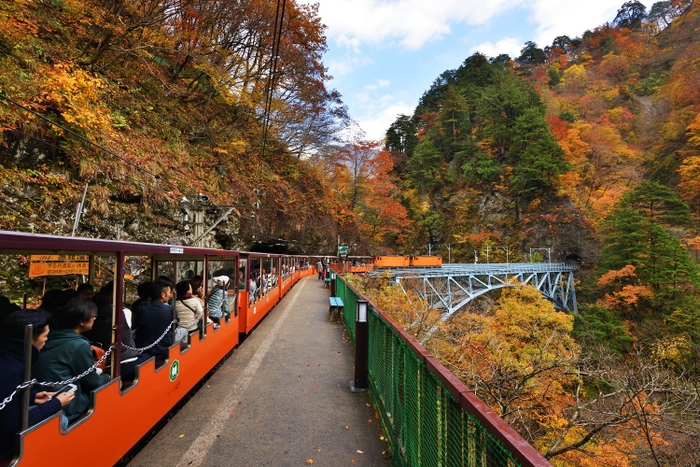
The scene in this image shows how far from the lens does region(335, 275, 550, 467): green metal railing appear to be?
1.60m

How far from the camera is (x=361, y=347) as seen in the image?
522 centimetres

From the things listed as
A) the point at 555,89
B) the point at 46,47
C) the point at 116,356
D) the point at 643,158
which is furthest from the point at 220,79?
the point at 555,89

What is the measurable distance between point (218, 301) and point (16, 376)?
4.15m

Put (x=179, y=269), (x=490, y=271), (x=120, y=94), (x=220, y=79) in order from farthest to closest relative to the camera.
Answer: (x=490, y=271)
(x=220, y=79)
(x=120, y=94)
(x=179, y=269)

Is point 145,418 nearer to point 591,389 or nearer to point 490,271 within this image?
point 591,389

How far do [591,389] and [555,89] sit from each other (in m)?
67.9

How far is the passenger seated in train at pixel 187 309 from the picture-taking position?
16.7ft

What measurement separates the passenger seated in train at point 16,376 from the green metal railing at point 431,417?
8.93 ft

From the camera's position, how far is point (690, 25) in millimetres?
60750

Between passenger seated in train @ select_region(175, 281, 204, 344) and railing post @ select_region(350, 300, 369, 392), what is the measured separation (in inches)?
96.8

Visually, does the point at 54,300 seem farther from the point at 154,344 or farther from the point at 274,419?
the point at 274,419

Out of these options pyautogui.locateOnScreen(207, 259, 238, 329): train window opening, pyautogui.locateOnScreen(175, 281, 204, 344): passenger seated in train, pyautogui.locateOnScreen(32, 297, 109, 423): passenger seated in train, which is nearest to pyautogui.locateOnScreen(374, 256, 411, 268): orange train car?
pyautogui.locateOnScreen(207, 259, 238, 329): train window opening

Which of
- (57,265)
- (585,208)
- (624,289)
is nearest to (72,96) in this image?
(57,265)

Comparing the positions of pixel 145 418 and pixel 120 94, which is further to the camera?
pixel 120 94
